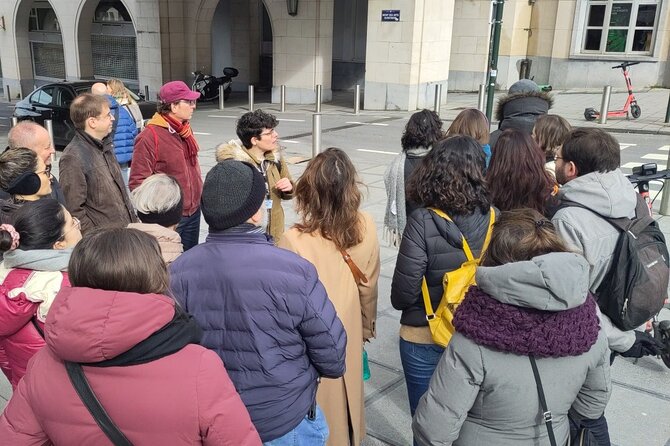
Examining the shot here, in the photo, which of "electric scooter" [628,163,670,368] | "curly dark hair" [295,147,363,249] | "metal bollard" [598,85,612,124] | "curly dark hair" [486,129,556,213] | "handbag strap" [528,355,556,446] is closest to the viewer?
"handbag strap" [528,355,556,446]

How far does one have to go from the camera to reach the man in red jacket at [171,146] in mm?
4727

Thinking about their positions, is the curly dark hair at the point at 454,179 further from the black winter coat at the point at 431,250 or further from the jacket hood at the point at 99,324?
the jacket hood at the point at 99,324

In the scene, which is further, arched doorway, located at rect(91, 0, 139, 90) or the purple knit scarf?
arched doorway, located at rect(91, 0, 139, 90)

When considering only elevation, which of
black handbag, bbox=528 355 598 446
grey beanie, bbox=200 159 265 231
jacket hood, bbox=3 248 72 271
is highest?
grey beanie, bbox=200 159 265 231

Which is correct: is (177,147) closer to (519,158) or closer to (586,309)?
(519,158)

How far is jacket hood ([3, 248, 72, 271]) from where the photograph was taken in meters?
2.56

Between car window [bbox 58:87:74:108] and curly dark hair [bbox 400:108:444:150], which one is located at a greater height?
curly dark hair [bbox 400:108:444:150]

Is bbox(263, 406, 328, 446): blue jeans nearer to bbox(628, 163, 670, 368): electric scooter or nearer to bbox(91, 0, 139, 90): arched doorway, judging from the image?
bbox(628, 163, 670, 368): electric scooter

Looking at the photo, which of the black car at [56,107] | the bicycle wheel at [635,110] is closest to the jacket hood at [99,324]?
the black car at [56,107]

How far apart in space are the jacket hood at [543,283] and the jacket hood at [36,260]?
5.98 ft

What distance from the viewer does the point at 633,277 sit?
2.83m

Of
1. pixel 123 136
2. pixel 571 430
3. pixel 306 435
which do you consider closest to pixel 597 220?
pixel 571 430

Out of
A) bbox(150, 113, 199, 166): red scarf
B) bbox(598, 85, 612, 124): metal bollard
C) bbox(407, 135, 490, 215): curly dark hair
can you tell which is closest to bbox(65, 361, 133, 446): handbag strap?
bbox(407, 135, 490, 215): curly dark hair

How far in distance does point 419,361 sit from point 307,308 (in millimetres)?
1127
